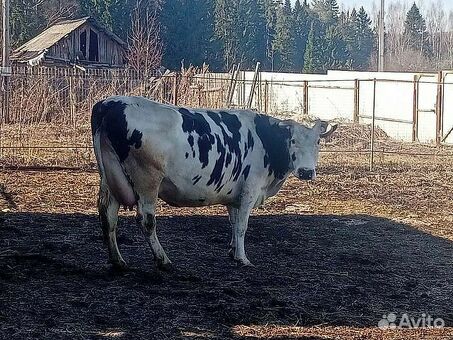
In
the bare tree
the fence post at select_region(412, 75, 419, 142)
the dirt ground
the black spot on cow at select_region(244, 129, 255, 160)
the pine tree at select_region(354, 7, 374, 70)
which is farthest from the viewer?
the pine tree at select_region(354, 7, 374, 70)

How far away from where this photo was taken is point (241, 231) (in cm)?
812

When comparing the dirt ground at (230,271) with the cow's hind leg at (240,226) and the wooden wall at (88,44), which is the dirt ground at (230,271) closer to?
the cow's hind leg at (240,226)

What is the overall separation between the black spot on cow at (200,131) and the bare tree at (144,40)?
69.0ft

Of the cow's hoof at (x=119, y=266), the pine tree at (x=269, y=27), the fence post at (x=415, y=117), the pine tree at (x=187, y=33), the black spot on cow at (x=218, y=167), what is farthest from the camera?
the pine tree at (x=269, y=27)

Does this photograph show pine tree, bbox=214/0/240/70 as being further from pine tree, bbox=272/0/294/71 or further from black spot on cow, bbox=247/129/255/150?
black spot on cow, bbox=247/129/255/150

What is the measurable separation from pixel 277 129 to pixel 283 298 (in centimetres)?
250

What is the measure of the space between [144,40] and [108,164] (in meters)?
35.1

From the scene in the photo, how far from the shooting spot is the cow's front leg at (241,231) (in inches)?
314

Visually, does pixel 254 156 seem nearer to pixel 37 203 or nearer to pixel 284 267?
pixel 284 267

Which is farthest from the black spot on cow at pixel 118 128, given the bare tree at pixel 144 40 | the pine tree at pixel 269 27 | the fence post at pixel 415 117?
the pine tree at pixel 269 27

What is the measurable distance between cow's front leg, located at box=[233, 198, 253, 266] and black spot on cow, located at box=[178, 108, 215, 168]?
2.84 feet

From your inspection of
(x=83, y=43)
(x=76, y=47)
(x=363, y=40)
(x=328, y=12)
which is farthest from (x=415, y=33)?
(x=76, y=47)

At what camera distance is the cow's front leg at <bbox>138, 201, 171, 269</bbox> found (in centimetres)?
722

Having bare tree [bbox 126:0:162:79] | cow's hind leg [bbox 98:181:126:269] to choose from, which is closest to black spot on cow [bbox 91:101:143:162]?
cow's hind leg [bbox 98:181:126:269]
